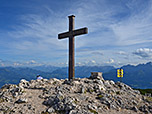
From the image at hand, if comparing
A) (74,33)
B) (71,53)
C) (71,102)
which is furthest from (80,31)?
(71,102)

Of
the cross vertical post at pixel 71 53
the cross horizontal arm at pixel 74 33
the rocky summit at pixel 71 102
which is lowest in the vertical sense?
the rocky summit at pixel 71 102

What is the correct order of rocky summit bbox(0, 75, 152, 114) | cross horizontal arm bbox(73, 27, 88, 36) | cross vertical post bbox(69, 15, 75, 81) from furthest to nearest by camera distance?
cross vertical post bbox(69, 15, 75, 81), cross horizontal arm bbox(73, 27, 88, 36), rocky summit bbox(0, 75, 152, 114)

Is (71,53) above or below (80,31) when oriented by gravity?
below

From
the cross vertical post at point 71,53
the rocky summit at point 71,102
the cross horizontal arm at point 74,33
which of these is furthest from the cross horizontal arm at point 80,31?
the rocky summit at point 71,102

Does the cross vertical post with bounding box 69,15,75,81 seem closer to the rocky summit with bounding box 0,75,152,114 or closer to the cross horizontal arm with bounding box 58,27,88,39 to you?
the cross horizontal arm with bounding box 58,27,88,39

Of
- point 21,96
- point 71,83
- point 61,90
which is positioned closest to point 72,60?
point 71,83

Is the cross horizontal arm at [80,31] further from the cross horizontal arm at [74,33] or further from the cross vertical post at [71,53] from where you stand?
the cross vertical post at [71,53]

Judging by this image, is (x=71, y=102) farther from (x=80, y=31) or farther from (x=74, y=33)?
(x=74, y=33)

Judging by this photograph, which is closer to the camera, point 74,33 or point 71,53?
point 74,33

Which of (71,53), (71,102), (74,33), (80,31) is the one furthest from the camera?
(71,53)

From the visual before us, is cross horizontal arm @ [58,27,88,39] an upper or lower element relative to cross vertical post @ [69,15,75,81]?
upper

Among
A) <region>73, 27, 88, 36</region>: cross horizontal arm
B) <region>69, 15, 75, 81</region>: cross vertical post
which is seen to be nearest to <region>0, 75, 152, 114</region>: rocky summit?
<region>69, 15, 75, 81</region>: cross vertical post

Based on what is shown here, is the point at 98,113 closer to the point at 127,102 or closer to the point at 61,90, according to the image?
the point at 127,102

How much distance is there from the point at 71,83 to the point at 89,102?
13.2 ft
